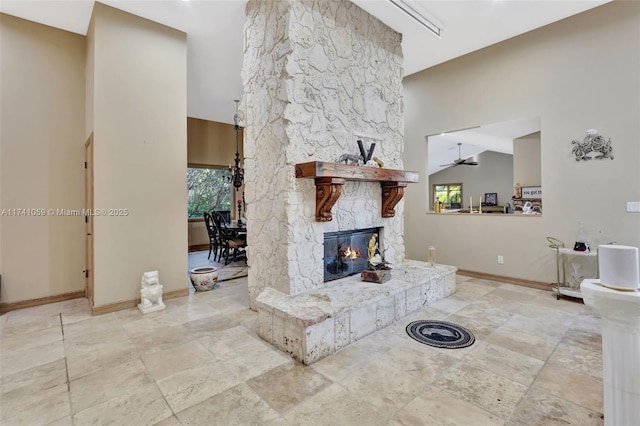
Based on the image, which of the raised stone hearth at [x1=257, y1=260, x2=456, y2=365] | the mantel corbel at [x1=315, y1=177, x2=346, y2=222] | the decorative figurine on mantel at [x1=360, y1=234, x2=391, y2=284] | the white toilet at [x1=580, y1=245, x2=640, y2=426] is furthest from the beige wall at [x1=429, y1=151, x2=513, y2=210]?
the white toilet at [x1=580, y1=245, x2=640, y2=426]

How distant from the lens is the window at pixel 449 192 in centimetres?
1238

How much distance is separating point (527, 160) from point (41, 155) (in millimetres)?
8569

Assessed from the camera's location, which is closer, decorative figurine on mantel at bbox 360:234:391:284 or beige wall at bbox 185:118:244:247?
decorative figurine on mantel at bbox 360:234:391:284

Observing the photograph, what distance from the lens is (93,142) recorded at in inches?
129

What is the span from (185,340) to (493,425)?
2421 millimetres

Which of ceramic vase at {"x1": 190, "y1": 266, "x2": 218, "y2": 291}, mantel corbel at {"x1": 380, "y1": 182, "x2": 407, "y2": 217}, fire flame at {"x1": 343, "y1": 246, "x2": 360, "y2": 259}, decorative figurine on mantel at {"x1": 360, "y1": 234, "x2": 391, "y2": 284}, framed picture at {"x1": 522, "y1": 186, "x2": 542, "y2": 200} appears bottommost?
ceramic vase at {"x1": 190, "y1": 266, "x2": 218, "y2": 291}

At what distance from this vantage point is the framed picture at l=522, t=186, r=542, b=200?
6.37m

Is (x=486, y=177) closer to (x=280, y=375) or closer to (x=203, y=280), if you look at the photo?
(x=203, y=280)

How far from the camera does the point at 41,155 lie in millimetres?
3627

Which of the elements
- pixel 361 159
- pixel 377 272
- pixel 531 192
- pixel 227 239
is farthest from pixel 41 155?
pixel 531 192

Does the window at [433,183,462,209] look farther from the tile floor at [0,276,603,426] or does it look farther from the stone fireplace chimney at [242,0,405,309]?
the tile floor at [0,276,603,426]

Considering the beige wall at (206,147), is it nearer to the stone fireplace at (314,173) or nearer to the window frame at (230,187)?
the window frame at (230,187)

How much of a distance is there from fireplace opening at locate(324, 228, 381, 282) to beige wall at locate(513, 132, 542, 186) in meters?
4.71

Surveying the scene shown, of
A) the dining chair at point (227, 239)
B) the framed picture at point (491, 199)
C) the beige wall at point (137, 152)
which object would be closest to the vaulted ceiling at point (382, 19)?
the beige wall at point (137, 152)
